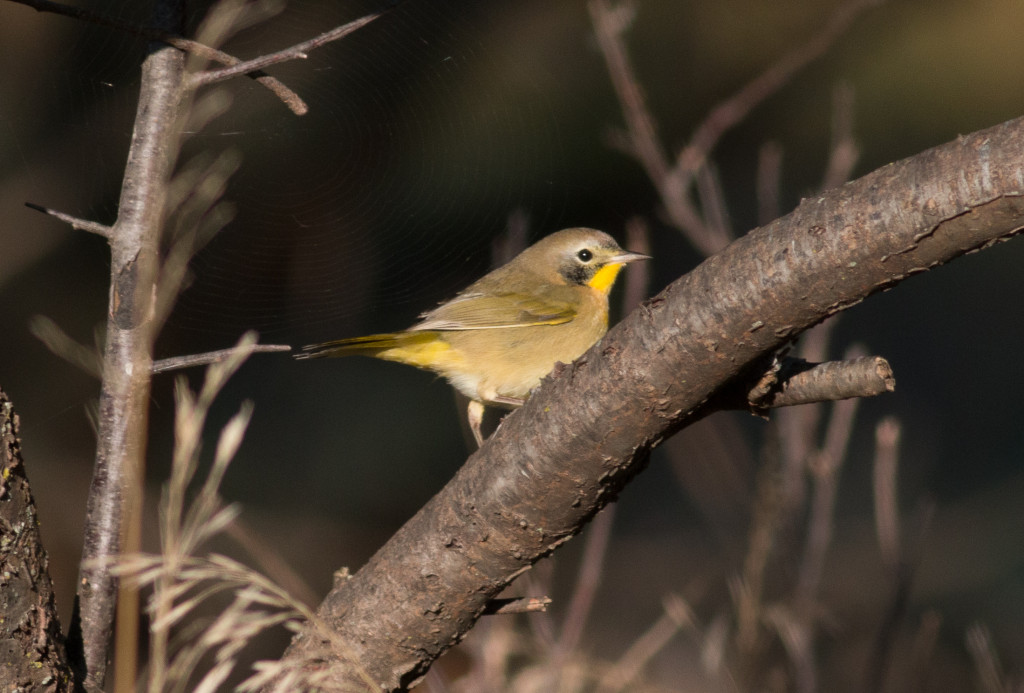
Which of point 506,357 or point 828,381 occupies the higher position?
point 506,357

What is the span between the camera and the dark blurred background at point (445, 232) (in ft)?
16.4

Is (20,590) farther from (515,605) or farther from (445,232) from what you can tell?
(445,232)

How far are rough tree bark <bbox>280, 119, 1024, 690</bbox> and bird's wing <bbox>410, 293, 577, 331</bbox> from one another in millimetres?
1785

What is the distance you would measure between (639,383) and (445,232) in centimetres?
386

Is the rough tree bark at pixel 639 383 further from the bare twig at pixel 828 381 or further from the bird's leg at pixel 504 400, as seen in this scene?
the bird's leg at pixel 504 400

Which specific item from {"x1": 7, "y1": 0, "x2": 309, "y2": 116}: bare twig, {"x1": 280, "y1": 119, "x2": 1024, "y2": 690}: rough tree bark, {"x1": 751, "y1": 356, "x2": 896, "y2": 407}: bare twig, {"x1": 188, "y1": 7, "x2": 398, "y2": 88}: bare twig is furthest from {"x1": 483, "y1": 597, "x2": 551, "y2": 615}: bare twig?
{"x1": 188, "y1": 7, "x2": 398, "y2": 88}: bare twig

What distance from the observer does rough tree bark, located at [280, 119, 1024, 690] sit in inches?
56.8

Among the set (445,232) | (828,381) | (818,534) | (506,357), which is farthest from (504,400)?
(828,381)

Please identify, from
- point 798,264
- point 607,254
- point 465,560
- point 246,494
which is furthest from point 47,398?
point 798,264

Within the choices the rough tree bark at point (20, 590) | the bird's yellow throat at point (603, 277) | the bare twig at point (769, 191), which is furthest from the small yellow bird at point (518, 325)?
the rough tree bark at point (20, 590)

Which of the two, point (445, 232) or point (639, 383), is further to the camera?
point (445, 232)

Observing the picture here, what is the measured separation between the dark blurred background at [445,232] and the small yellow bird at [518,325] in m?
0.33

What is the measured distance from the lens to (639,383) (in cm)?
172

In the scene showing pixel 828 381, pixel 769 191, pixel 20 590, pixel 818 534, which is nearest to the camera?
pixel 20 590
